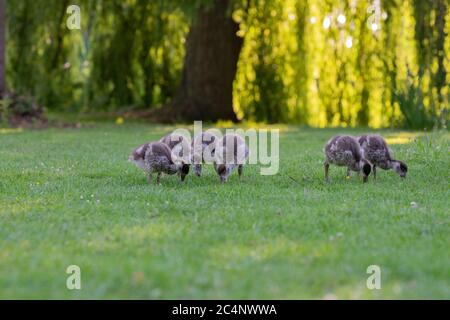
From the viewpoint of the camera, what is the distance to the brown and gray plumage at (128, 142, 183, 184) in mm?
9133

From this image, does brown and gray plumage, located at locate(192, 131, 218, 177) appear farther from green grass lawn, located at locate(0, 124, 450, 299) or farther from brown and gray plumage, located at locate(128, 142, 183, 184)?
brown and gray plumage, located at locate(128, 142, 183, 184)

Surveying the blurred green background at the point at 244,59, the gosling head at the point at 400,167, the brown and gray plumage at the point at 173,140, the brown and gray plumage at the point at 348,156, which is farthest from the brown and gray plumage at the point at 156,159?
the blurred green background at the point at 244,59

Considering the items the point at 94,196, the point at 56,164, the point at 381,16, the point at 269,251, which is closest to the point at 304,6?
the point at 381,16

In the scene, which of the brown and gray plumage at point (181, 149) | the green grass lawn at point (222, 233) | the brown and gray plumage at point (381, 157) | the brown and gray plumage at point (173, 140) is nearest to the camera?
the green grass lawn at point (222, 233)

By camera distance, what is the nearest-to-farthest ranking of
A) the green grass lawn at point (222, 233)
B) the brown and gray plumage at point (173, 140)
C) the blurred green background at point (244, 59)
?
the green grass lawn at point (222, 233), the brown and gray plumage at point (173, 140), the blurred green background at point (244, 59)

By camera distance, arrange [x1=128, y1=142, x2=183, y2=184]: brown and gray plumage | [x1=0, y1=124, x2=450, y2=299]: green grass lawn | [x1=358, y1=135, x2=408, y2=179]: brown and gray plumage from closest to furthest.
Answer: [x1=0, y1=124, x2=450, y2=299]: green grass lawn
[x1=128, y1=142, x2=183, y2=184]: brown and gray plumage
[x1=358, y1=135, x2=408, y2=179]: brown and gray plumage

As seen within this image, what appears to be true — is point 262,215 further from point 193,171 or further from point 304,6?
point 304,6

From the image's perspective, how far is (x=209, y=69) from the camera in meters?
19.8

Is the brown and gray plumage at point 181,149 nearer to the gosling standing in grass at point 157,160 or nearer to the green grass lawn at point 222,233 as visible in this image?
the gosling standing in grass at point 157,160

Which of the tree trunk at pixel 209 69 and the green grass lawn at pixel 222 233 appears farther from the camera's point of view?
the tree trunk at pixel 209 69

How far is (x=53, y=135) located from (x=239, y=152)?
6699mm

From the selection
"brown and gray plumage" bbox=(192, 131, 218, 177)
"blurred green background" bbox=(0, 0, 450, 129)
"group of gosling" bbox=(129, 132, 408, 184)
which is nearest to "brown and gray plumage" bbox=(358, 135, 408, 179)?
"group of gosling" bbox=(129, 132, 408, 184)

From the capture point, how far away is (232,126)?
1873cm

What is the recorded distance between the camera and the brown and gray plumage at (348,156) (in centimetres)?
941
